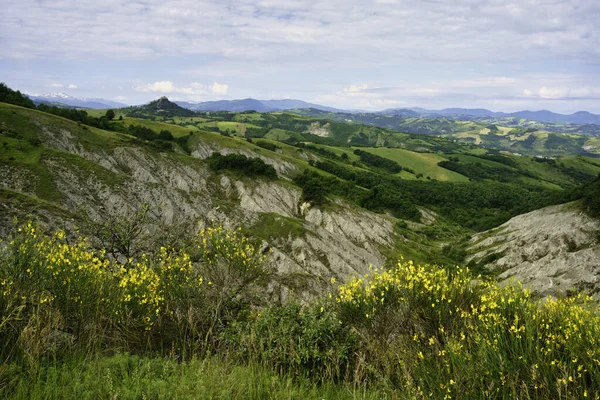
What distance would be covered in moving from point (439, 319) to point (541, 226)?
11650 cm

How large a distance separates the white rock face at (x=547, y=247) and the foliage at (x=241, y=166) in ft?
249

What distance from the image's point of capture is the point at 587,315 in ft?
32.4

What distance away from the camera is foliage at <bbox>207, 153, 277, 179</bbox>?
11444 cm

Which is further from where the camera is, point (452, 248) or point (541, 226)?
point (452, 248)

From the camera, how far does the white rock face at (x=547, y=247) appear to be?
65.9 m

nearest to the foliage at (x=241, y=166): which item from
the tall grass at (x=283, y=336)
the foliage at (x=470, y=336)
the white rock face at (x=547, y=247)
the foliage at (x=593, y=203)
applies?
the white rock face at (x=547, y=247)

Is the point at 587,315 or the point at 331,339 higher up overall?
the point at 587,315

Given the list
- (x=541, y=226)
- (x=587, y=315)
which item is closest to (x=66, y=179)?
(x=587, y=315)

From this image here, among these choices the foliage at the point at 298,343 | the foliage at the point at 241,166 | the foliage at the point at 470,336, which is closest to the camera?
the foliage at the point at 470,336

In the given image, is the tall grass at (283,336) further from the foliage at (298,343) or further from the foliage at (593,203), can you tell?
the foliage at (593,203)

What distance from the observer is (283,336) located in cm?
1230

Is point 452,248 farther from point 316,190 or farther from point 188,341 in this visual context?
point 188,341

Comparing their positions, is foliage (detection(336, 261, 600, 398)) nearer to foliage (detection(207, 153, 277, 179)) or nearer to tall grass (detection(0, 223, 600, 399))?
tall grass (detection(0, 223, 600, 399))

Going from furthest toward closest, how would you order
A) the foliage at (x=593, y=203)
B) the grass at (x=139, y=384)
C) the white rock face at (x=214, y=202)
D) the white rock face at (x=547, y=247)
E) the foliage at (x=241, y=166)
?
the foliage at (x=241, y=166) → the foliage at (x=593, y=203) → the white rock face at (x=547, y=247) → the white rock face at (x=214, y=202) → the grass at (x=139, y=384)
